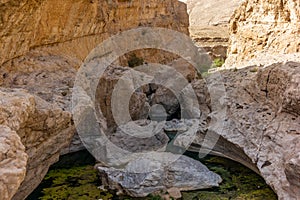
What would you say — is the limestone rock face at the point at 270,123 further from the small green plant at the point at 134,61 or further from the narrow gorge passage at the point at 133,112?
the small green plant at the point at 134,61

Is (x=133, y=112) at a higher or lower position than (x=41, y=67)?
lower

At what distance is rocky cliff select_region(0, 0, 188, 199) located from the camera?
307 inches

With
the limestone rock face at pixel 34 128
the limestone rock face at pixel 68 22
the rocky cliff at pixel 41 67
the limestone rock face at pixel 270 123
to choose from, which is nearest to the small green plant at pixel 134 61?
the limestone rock face at pixel 68 22

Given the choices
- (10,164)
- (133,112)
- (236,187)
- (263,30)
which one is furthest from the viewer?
(263,30)

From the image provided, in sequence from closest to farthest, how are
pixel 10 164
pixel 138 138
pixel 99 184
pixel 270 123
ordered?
pixel 10 164
pixel 99 184
pixel 270 123
pixel 138 138

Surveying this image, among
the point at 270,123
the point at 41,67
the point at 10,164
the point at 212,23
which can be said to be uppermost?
the point at 10,164

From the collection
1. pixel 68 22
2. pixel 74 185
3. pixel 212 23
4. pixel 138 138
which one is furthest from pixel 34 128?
pixel 212 23

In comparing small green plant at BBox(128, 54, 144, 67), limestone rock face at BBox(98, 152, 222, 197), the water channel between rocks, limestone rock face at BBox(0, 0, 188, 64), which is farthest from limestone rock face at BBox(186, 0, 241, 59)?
limestone rock face at BBox(98, 152, 222, 197)

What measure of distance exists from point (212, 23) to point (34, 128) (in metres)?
38.4

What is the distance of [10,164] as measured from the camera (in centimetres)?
488

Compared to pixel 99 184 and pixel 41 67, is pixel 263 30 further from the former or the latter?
pixel 99 184

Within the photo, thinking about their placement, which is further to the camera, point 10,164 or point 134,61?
point 134,61

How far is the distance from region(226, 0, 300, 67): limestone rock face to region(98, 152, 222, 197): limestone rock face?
778 centimetres

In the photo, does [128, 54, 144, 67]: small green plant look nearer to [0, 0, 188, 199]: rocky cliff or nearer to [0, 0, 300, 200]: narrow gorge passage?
[0, 0, 300, 200]: narrow gorge passage
